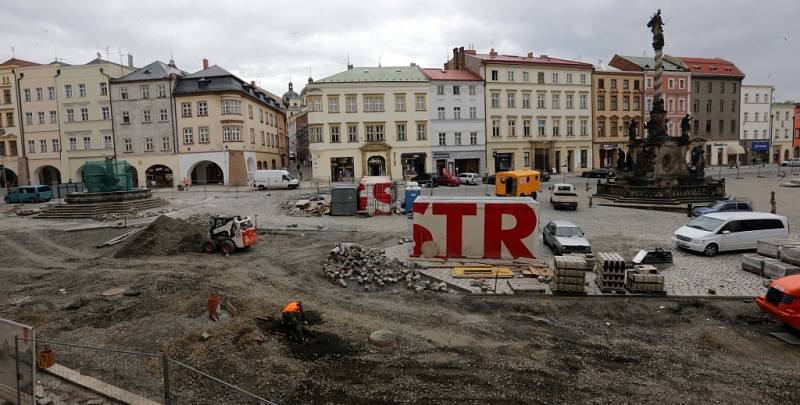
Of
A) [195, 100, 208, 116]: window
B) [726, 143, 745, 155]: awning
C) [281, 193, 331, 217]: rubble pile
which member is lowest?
[281, 193, 331, 217]: rubble pile

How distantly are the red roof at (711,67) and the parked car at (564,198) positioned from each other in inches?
1976

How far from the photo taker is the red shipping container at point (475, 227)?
16.0 meters

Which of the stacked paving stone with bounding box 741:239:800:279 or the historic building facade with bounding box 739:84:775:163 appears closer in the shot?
the stacked paving stone with bounding box 741:239:800:279

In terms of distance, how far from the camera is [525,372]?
27.1 ft

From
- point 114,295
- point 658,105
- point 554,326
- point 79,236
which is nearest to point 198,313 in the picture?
point 114,295

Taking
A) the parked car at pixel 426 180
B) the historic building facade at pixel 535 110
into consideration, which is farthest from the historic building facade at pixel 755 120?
the parked car at pixel 426 180

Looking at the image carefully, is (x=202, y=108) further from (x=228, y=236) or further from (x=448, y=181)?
(x=228, y=236)

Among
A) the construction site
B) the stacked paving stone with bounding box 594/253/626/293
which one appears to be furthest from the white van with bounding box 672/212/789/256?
the stacked paving stone with bounding box 594/253/626/293

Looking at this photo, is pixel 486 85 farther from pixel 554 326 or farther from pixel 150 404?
pixel 150 404

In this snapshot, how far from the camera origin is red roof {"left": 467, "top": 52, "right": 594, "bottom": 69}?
54344 millimetres

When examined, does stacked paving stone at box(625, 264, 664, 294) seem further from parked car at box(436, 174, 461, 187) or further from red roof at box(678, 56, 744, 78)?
red roof at box(678, 56, 744, 78)

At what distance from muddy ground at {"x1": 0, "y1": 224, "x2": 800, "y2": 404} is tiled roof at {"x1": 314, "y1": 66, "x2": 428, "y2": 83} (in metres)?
38.9

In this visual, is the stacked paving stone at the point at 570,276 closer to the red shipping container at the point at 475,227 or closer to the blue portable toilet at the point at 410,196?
the red shipping container at the point at 475,227

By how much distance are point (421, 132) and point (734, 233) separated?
38.3 meters
